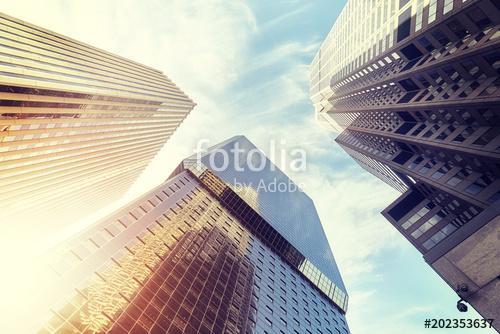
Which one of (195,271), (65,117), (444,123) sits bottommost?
(195,271)

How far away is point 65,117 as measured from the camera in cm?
5812

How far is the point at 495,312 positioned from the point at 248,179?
95.6m

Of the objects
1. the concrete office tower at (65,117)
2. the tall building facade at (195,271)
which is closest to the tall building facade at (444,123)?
the tall building facade at (195,271)

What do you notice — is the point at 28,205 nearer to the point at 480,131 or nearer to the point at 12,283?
the point at 12,283

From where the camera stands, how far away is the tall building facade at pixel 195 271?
30047mm

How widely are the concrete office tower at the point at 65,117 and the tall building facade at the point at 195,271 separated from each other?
19.8m

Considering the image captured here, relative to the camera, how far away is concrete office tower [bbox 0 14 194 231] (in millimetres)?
45500

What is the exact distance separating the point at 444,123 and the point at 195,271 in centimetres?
4041

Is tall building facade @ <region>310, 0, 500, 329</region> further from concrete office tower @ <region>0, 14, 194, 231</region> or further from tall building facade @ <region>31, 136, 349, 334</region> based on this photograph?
concrete office tower @ <region>0, 14, 194, 231</region>

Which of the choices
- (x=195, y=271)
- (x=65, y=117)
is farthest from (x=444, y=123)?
(x=65, y=117)

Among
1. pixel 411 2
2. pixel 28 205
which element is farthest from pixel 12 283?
pixel 28 205

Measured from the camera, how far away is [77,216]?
136000 mm

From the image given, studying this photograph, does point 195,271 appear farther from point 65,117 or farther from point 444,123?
point 444,123

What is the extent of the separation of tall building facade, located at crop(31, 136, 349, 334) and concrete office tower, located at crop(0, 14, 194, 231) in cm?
1983
